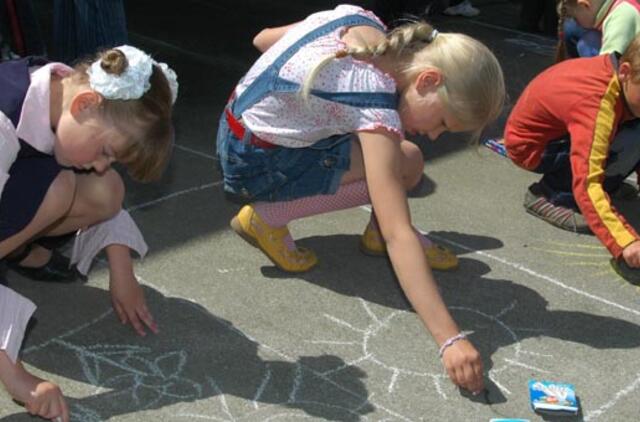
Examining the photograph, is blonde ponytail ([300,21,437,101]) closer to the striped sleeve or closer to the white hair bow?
the white hair bow

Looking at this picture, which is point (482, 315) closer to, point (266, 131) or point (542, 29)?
point (266, 131)

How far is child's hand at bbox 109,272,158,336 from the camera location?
2809 millimetres

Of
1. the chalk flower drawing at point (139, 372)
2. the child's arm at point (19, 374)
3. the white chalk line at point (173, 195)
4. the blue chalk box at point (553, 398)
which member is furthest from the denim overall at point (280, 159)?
the child's arm at point (19, 374)

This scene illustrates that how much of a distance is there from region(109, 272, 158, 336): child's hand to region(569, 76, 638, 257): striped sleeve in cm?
138

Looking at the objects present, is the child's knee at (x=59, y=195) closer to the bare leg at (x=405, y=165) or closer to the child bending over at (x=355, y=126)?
the child bending over at (x=355, y=126)

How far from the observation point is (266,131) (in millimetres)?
3090

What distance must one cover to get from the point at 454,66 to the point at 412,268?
→ 57cm

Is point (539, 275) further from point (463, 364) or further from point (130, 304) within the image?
point (130, 304)

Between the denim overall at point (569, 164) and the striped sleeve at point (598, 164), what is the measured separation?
0.25 m

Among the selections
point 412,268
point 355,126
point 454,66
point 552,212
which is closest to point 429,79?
point 454,66

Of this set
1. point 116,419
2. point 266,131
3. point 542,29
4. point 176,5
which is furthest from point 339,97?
point 542,29

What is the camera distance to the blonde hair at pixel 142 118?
94.2 inches

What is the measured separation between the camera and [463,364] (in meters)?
2.52

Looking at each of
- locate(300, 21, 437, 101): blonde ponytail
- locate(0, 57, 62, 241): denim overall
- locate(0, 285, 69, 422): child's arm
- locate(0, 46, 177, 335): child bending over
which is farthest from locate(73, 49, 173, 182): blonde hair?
locate(300, 21, 437, 101): blonde ponytail
